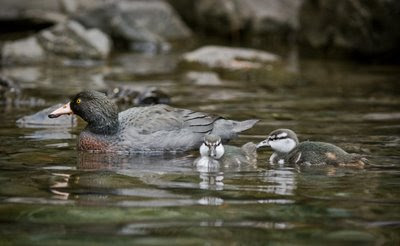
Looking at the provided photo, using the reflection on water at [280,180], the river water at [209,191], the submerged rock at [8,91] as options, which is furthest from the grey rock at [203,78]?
the reflection on water at [280,180]

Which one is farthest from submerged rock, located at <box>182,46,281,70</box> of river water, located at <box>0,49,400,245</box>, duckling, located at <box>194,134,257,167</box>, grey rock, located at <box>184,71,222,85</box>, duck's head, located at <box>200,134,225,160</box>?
duck's head, located at <box>200,134,225,160</box>

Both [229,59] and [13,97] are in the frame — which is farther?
[229,59]

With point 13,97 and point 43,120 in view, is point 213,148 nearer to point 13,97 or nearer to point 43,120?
point 43,120

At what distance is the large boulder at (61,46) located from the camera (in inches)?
810

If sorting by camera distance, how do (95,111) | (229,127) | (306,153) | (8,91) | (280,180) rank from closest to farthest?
1. (280,180)
2. (306,153)
3. (95,111)
4. (229,127)
5. (8,91)

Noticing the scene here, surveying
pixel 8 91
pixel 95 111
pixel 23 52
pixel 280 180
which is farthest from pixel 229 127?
pixel 23 52

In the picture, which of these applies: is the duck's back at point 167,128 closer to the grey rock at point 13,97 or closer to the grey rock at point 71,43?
the grey rock at point 13,97

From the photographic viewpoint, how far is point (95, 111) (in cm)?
1005

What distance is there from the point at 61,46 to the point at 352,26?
6.64 meters

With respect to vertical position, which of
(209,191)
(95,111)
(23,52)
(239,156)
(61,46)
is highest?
(61,46)

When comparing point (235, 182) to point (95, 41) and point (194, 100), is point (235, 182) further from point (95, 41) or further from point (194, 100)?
point (95, 41)

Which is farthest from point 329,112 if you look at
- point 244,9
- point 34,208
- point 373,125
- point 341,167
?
point 244,9

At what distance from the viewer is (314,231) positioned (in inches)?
241

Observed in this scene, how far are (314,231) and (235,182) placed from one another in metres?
1.85
